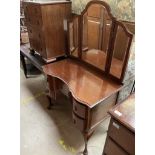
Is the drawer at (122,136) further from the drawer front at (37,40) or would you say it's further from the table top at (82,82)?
the drawer front at (37,40)

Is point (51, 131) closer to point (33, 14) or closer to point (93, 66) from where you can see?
point (93, 66)

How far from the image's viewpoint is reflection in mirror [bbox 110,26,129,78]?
128cm

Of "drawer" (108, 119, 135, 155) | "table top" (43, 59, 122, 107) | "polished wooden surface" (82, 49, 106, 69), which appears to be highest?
"polished wooden surface" (82, 49, 106, 69)

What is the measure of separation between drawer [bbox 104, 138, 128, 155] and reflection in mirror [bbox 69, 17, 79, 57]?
3.32ft

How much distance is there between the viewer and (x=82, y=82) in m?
1.53

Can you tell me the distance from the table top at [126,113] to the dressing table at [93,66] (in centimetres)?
17

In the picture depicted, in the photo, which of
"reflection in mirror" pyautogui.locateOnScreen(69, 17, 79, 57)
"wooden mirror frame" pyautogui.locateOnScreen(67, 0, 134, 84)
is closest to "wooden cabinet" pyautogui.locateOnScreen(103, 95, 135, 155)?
"wooden mirror frame" pyautogui.locateOnScreen(67, 0, 134, 84)

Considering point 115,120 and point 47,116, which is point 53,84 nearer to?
point 47,116

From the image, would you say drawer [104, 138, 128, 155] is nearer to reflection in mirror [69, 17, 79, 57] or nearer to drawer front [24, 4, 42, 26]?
reflection in mirror [69, 17, 79, 57]

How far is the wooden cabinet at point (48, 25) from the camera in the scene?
1.65 m
